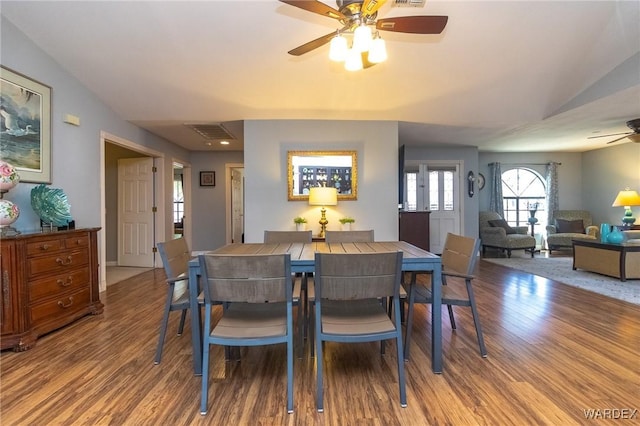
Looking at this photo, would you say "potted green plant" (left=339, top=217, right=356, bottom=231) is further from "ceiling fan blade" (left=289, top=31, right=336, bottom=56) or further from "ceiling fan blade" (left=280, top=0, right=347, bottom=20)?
"ceiling fan blade" (left=280, top=0, right=347, bottom=20)

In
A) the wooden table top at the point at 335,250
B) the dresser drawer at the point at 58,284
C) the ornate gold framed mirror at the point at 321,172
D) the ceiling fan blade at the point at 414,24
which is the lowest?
the dresser drawer at the point at 58,284

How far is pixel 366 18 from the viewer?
1.99 meters

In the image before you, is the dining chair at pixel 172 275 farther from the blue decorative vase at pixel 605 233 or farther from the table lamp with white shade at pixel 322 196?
the blue decorative vase at pixel 605 233

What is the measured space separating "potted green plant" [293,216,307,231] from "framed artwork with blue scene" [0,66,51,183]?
2.79 metres

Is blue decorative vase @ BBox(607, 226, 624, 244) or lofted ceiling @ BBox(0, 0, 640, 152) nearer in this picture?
lofted ceiling @ BBox(0, 0, 640, 152)

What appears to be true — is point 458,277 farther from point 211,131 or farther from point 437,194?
point 437,194

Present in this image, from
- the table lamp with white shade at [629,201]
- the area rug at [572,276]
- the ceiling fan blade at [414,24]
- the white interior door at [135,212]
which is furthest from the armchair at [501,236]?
the white interior door at [135,212]

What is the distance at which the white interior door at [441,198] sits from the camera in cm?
668

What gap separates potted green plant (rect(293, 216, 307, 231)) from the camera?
4.40 m

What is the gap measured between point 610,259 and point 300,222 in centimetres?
439

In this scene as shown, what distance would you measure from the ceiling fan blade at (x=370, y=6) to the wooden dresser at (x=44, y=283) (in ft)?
9.70

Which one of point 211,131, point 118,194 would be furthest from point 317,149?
point 118,194

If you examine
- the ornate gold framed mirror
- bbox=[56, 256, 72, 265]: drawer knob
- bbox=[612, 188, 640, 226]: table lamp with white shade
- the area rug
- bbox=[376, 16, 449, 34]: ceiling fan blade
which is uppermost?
bbox=[376, 16, 449, 34]: ceiling fan blade

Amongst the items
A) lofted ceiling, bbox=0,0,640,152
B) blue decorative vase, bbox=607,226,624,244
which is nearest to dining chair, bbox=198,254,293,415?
lofted ceiling, bbox=0,0,640,152
